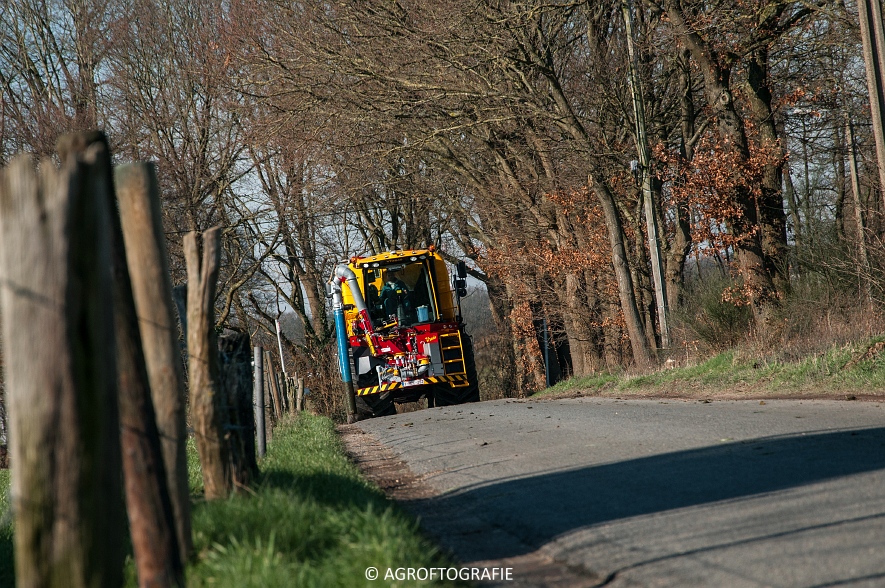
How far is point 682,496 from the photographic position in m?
5.80

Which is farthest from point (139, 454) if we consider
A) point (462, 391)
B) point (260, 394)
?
point (462, 391)

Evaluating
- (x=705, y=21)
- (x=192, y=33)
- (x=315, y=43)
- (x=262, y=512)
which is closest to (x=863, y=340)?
(x=705, y=21)

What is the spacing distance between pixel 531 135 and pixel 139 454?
66.4ft

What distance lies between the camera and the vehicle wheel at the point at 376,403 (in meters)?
19.8

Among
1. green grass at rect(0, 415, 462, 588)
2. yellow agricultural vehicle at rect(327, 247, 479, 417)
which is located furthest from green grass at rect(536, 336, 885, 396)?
green grass at rect(0, 415, 462, 588)

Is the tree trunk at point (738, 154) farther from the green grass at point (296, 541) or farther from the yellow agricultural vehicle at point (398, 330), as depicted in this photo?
the green grass at point (296, 541)

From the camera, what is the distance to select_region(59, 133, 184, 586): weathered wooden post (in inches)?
153

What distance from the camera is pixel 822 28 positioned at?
1986 cm

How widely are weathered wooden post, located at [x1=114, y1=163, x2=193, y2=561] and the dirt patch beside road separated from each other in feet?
4.94

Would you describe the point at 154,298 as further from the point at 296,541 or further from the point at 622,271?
the point at 622,271

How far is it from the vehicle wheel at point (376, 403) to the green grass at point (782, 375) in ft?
16.7

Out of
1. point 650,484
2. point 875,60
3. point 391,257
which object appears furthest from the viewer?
point 391,257

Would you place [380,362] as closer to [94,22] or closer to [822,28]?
[822,28]

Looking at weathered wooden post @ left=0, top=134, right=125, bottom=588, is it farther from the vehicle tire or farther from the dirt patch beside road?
the vehicle tire
